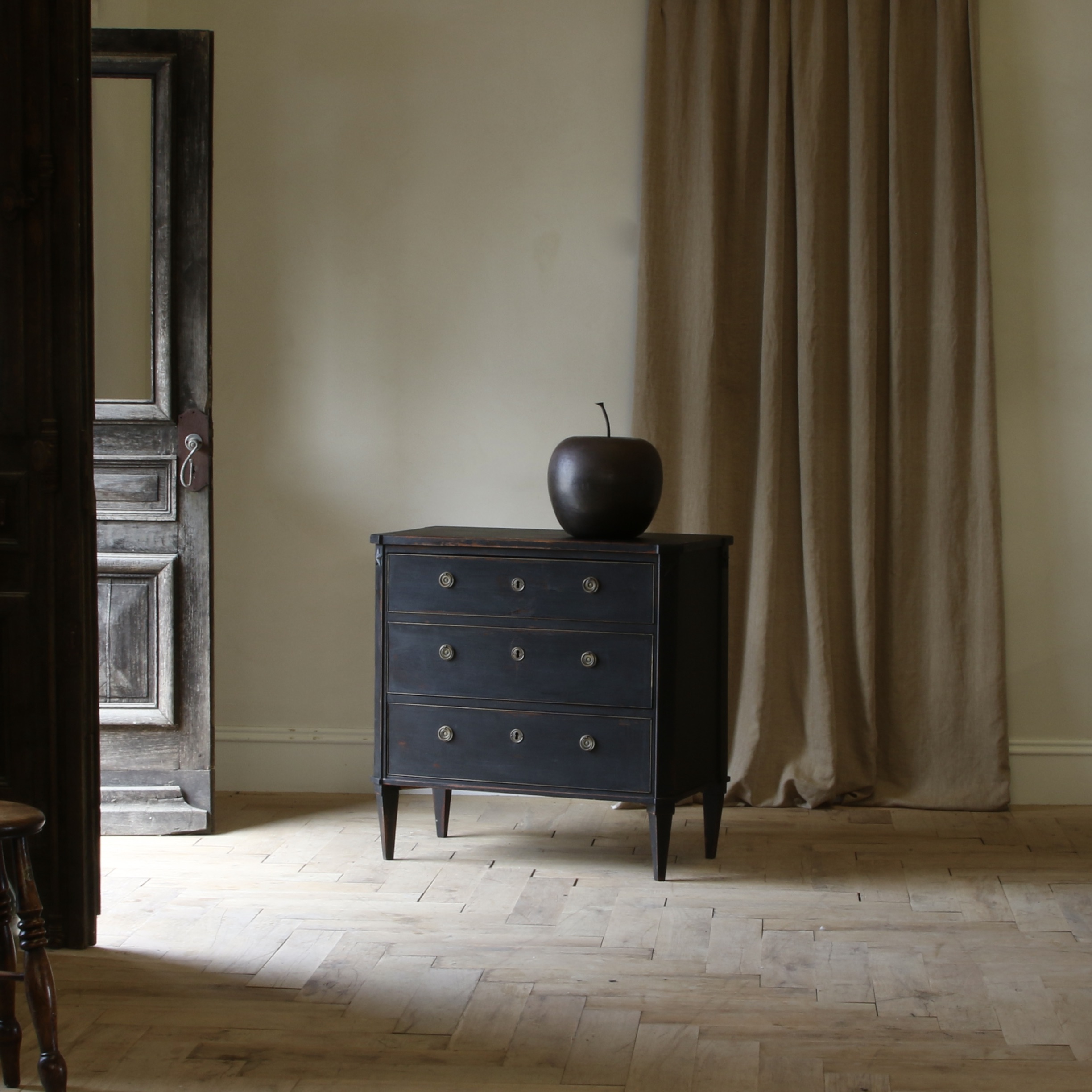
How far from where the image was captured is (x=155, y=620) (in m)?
3.64

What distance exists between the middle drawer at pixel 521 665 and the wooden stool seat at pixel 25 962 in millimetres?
1288

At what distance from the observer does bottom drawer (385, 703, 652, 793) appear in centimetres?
315

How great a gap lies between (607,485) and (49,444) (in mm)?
1260

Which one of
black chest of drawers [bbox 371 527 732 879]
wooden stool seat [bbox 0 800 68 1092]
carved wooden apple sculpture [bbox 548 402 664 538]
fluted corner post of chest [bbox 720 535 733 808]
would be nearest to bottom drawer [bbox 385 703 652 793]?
black chest of drawers [bbox 371 527 732 879]

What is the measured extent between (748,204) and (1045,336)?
943 mm

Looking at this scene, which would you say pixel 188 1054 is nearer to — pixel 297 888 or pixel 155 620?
pixel 297 888

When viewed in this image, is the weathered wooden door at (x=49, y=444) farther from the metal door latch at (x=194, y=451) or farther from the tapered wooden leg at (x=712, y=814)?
the tapered wooden leg at (x=712, y=814)

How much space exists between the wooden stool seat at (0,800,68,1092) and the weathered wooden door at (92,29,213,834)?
4.89ft

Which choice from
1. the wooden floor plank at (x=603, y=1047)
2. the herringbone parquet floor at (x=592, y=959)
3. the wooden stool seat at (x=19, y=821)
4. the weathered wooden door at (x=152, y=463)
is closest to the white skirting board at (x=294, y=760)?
the herringbone parquet floor at (x=592, y=959)

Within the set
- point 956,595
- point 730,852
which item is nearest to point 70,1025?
point 730,852

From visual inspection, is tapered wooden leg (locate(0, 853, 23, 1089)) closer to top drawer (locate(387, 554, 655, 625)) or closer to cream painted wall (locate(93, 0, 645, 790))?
top drawer (locate(387, 554, 655, 625))

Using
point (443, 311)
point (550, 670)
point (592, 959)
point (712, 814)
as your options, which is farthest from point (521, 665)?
point (443, 311)

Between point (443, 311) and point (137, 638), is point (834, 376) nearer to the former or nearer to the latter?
point (443, 311)

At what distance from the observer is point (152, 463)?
3.64 metres
